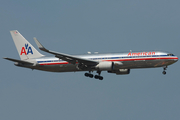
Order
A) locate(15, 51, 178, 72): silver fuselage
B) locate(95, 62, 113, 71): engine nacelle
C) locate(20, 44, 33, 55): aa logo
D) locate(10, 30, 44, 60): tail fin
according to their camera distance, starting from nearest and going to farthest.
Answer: locate(95, 62, 113, 71): engine nacelle
locate(15, 51, 178, 72): silver fuselage
locate(10, 30, 44, 60): tail fin
locate(20, 44, 33, 55): aa logo

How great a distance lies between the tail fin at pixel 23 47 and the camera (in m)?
67.3

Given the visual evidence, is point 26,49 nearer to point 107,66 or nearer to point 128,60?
point 107,66

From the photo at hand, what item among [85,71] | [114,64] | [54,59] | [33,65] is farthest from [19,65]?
[114,64]

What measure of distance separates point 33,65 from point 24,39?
7.24 meters

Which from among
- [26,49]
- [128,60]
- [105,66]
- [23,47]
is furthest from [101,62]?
[23,47]

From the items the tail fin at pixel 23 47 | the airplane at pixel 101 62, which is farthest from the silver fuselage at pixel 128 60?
the tail fin at pixel 23 47

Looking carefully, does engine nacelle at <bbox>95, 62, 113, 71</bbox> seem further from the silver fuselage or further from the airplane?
the silver fuselage

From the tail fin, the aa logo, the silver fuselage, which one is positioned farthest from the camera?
the aa logo

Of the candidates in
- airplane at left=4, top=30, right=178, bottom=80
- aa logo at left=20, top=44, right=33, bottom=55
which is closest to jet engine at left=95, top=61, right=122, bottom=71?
airplane at left=4, top=30, right=178, bottom=80

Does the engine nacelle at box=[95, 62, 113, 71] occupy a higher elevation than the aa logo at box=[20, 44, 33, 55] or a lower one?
lower

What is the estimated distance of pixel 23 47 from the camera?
68188mm

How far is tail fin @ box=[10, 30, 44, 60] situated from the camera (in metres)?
67.3

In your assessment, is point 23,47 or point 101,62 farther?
point 23,47

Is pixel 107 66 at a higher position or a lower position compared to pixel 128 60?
lower
